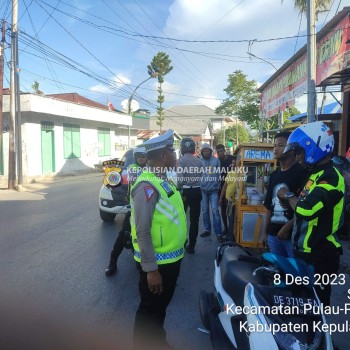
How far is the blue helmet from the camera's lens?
224 centimetres

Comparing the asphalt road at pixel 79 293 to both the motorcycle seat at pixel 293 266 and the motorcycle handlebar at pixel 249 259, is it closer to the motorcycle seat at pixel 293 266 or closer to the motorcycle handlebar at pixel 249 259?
the motorcycle handlebar at pixel 249 259

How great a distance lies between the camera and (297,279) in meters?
2.06

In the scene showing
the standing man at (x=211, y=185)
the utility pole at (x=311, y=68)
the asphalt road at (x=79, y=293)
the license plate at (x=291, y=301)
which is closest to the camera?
the license plate at (x=291, y=301)

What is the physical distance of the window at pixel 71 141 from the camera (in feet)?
69.5

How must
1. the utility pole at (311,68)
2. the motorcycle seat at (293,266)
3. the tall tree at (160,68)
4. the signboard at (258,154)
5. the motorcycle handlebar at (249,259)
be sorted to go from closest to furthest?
the motorcycle seat at (293,266), the motorcycle handlebar at (249,259), the signboard at (258,154), the utility pole at (311,68), the tall tree at (160,68)

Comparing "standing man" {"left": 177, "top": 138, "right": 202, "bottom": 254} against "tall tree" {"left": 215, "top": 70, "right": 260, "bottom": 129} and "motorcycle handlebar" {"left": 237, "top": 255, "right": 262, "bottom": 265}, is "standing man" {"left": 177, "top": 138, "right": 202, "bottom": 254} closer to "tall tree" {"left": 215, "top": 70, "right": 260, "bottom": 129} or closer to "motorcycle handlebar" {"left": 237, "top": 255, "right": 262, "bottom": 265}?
"motorcycle handlebar" {"left": 237, "top": 255, "right": 262, "bottom": 265}

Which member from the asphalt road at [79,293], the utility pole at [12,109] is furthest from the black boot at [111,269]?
the utility pole at [12,109]

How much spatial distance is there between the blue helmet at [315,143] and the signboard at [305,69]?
469 cm

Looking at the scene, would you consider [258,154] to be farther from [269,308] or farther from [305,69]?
[305,69]

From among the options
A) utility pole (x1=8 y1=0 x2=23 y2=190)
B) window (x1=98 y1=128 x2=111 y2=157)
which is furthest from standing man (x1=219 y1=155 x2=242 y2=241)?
window (x1=98 y1=128 x2=111 y2=157)

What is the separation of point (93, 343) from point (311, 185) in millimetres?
2275

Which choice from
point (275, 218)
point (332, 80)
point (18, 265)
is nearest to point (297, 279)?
point (275, 218)

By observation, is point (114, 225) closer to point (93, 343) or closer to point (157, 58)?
point (93, 343)

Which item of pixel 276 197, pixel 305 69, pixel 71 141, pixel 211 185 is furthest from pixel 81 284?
pixel 71 141
